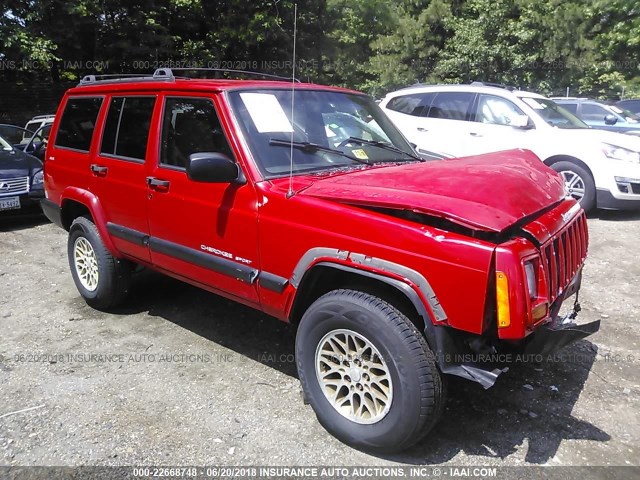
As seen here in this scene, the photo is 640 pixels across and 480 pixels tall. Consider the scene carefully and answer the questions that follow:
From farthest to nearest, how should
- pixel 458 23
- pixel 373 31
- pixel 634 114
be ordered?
1. pixel 373 31
2. pixel 458 23
3. pixel 634 114

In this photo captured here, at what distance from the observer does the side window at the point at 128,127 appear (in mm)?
4117

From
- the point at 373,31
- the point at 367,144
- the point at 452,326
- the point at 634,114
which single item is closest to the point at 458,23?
the point at 373,31

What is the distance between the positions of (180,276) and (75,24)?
1533cm

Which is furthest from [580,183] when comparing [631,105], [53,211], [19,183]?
[631,105]

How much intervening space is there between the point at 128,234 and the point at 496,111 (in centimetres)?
619

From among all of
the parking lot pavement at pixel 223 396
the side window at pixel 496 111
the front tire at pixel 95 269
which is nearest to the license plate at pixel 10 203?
the parking lot pavement at pixel 223 396

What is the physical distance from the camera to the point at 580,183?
7832mm

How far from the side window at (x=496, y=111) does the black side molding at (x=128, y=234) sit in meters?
6.01

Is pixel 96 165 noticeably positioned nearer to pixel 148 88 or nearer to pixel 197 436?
pixel 148 88

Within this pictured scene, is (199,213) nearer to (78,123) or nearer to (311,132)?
(311,132)

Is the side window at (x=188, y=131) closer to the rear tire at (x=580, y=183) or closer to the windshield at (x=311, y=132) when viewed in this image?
the windshield at (x=311, y=132)

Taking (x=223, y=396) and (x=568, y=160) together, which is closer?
(x=223, y=396)

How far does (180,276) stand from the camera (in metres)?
3.92

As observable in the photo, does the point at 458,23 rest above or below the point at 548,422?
above
